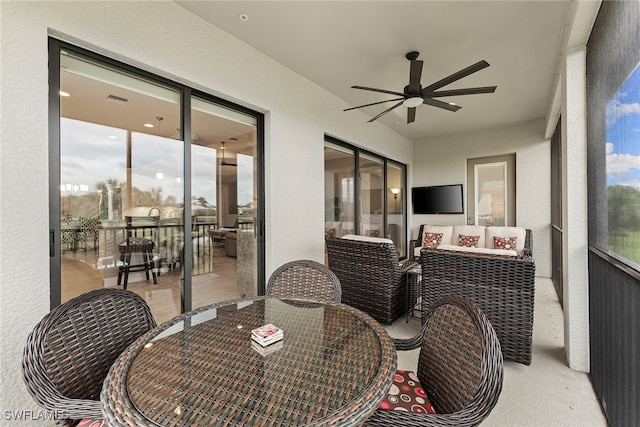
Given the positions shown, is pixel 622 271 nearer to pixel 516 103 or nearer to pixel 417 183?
pixel 516 103

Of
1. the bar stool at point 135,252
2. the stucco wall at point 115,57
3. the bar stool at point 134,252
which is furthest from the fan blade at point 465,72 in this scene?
the bar stool at point 134,252

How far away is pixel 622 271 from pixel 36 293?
3129mm

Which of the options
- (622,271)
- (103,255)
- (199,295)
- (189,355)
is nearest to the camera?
(189,355)

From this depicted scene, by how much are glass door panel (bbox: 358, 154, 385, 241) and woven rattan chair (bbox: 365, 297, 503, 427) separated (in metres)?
3.65

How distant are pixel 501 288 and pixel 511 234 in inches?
118

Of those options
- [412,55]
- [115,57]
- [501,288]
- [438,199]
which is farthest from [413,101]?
[438,199]

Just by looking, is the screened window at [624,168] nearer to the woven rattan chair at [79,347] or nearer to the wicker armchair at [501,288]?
the wicker armchair at [501,288]

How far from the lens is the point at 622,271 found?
140 cm

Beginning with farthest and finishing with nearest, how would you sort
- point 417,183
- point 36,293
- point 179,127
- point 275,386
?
point 417,183, point 179,127, point 36,293, point 275,386

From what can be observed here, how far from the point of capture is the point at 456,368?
3.18ft

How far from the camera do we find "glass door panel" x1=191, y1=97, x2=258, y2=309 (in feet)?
8.20

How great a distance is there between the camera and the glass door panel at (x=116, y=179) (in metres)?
1.81

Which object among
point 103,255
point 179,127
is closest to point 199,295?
point 103,255

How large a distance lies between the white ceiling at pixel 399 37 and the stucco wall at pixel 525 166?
153 centimetres
